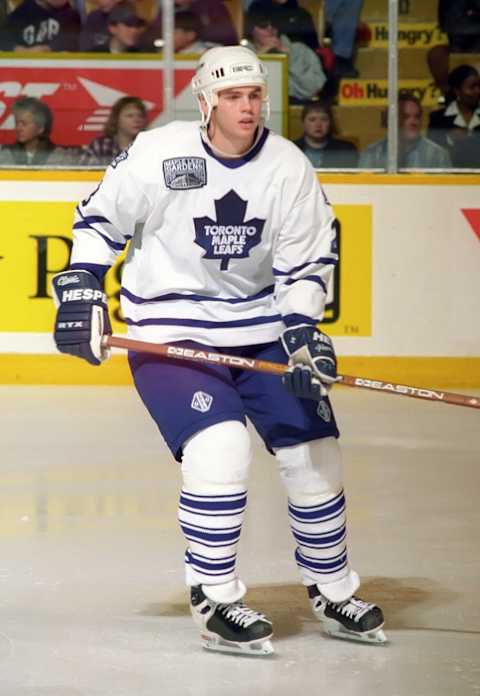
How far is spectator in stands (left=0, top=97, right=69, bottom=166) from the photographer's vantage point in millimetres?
6559

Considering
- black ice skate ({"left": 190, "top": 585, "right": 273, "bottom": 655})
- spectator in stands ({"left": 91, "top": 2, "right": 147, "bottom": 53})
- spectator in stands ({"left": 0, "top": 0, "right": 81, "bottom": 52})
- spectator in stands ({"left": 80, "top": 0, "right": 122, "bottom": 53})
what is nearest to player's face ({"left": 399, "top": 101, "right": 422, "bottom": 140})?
spectator in stands ({"left": 91, "top": 2, "right": 147, "bottom": 53})

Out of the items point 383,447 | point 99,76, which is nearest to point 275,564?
point 383,447

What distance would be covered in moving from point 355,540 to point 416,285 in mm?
Result: 2618

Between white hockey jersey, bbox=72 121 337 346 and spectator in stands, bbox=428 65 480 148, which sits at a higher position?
spectator in stands, bbox=428 65 480 148

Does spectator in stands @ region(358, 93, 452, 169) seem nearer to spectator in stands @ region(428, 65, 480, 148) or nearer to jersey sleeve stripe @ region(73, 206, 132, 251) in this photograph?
spectator in stands @ region(428, 65, 480, 148)

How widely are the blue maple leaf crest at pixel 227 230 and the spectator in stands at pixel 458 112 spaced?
3.60 meters

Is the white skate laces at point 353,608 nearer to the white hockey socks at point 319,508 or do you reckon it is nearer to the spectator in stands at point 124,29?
the white hockey socks at point 319,508

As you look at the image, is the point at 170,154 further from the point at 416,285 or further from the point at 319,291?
the point at 416,285

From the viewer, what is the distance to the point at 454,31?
6.61 m

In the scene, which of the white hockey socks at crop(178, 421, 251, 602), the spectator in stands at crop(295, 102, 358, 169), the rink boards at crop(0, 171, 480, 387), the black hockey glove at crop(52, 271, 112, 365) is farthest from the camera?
the spectator in stands at crop(295, 102, 358, 169)

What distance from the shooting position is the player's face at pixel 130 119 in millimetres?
6582

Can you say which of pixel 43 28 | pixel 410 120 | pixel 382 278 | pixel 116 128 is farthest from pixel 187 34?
pixel 382 278

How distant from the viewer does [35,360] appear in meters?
6.50

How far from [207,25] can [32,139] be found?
2.95 feet
